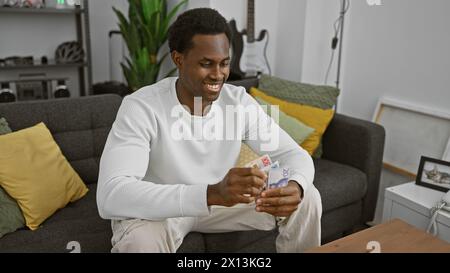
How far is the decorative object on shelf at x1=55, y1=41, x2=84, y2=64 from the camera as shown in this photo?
2994 mm

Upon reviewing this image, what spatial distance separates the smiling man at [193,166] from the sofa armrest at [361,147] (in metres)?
0.69

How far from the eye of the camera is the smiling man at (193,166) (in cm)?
111

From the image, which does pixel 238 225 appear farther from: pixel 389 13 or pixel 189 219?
pixel 389 13

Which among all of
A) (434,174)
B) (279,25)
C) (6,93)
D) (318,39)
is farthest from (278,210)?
(6,93)

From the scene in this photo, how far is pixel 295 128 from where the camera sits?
2053 millimetres

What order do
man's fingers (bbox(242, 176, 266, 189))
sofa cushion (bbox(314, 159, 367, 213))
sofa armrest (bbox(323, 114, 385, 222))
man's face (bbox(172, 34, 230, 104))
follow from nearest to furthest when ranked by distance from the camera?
man's fingers (bbox(242, 176, 266, 189)) → man's face (bbox(172, 34, 230, 104)) → sofa cushion (bbox(314, 159, 367, 213)) → sofa armrest (bbox(323, 114, 385, 222))

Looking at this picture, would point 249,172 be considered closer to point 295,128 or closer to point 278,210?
point 278,210

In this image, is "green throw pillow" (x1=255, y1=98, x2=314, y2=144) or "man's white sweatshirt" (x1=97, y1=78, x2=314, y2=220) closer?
"man's white sweatshirt" (x1=97, y1=78, x2=314, y2=220)

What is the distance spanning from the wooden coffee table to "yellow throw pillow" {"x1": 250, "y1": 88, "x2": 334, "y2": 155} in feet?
2.79

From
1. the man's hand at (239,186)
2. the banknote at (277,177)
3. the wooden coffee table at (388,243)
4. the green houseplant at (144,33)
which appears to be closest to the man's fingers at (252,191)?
the man's hand at (239,186)

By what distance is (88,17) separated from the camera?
3.01 metres

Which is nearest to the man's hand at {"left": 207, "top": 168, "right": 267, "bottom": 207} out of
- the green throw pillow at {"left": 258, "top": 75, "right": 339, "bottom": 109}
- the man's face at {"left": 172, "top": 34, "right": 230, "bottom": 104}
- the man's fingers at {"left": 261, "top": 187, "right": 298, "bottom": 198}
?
the man's fingers at {"left": 261, "top": 187, "right": 298, "bottom": 198}

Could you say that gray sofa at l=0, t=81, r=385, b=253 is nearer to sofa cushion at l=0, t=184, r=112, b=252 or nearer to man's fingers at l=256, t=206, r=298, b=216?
sofa cushion at l=0, t=184, r=112, b=252
